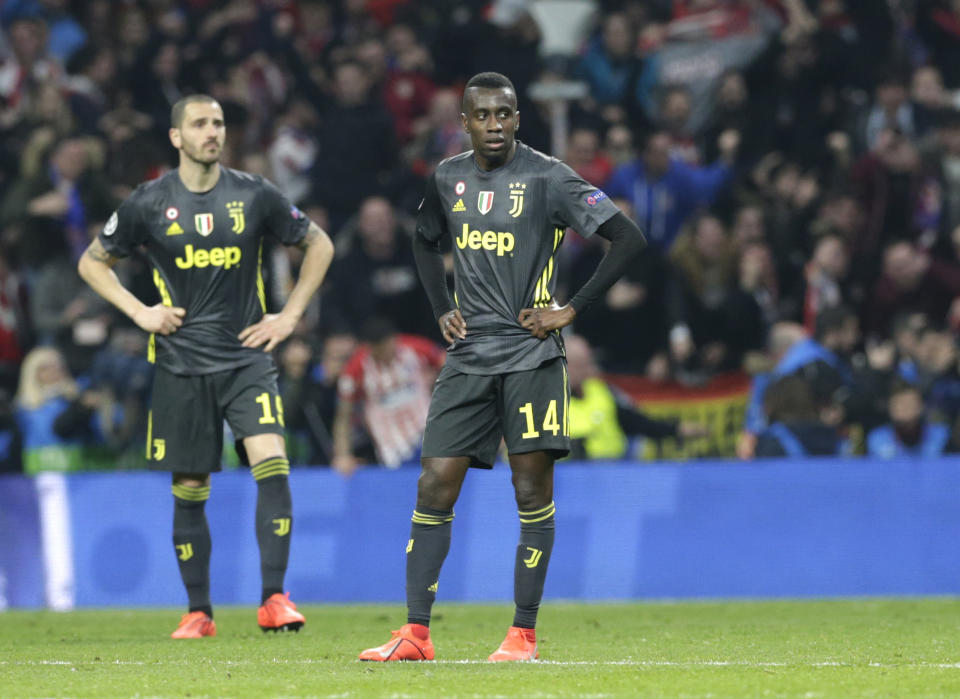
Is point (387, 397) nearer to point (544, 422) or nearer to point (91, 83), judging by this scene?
point (91, 83)

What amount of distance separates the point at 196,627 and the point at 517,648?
7.81 feet

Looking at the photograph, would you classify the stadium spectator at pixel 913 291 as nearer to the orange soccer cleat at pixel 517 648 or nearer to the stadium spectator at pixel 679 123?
the stadium spectator at pixel 679 123

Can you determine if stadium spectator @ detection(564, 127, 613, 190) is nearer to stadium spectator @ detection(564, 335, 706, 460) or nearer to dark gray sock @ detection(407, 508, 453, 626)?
stadium spectator @ detection(564, 335, 706, 460)

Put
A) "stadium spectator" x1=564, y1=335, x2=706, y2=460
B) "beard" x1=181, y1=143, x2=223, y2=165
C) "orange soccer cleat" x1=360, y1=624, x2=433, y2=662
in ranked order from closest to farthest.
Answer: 1. "orange soccer cleat" x1=360, y1=624, x2=433, y2=662
2. "beard" x1=181, y1=143, x2=223, y2=165
3. "stadium spectator" x1=564, y1=335, x2=706, y2=460

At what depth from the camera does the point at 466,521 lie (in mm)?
12422

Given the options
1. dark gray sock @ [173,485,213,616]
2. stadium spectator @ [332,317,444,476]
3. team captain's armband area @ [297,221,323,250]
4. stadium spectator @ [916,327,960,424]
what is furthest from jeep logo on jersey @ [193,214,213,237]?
stadium spectator @ [916,327,960,424]

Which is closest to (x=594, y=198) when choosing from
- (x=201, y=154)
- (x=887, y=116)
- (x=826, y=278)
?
(x=201, y=154)

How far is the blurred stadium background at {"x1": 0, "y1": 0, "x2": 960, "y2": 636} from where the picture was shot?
12219mm

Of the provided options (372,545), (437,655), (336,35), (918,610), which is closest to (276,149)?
(336,35)

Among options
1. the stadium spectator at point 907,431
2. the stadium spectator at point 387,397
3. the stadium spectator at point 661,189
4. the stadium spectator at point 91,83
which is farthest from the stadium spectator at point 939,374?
the stadium spectator at point 91,83

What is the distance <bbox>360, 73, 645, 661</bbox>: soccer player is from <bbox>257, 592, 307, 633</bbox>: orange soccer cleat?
1.64 meters

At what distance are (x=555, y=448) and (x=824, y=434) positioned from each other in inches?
228

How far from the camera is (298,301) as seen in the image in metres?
9.03

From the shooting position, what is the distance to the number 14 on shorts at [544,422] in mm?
7059
